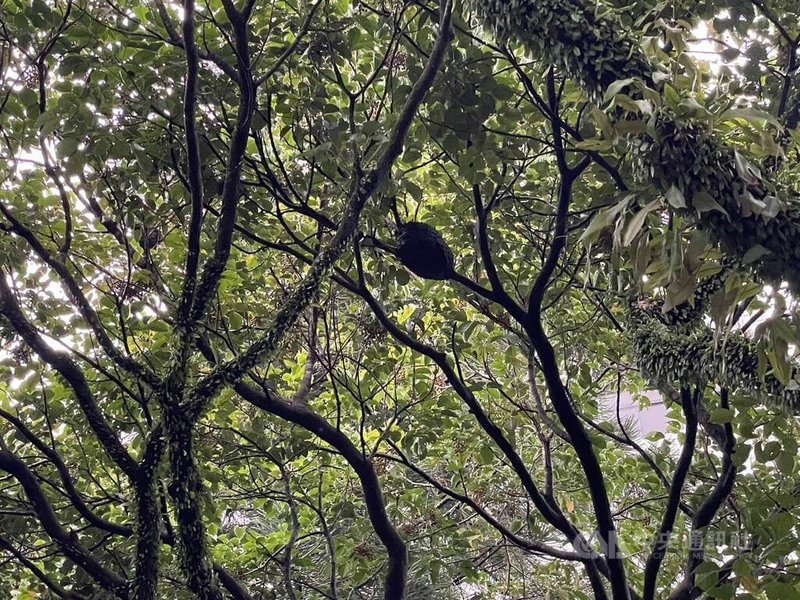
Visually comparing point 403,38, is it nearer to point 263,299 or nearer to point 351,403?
point 263,299

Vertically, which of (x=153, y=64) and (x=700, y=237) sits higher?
(x=153, y=64)

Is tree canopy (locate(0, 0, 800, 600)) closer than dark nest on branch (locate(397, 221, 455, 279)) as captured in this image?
Yes

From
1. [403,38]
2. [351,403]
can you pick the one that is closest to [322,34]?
[403,38]

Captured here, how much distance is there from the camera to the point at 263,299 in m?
3.19

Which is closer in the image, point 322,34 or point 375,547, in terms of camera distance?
Answer: point 322,34

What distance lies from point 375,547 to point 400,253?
140cm

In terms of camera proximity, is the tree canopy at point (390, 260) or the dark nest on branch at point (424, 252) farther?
the dark nest on branch at point (424, 252)

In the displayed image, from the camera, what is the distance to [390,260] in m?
2.65

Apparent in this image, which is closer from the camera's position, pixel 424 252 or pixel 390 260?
pixel 424 252

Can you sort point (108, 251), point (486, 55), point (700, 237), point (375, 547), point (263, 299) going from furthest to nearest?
point (263, 299)
point (375, 547)
point (108, 251)
point (486, 55)
point (700, 237)

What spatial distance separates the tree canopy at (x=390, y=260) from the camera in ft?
4.21

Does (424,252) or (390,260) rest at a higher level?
(390,260)

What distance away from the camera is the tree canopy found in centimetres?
128

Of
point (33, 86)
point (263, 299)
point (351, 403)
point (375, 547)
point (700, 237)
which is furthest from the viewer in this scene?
point (351, 403)
